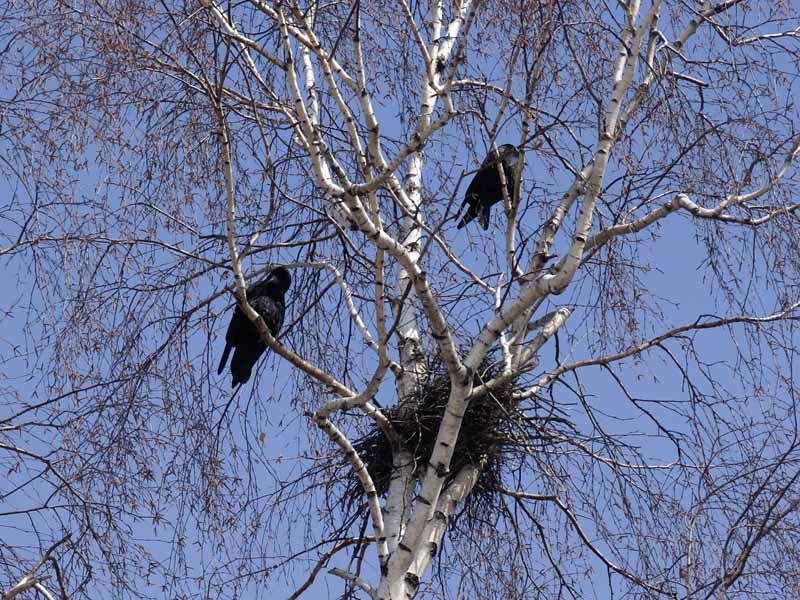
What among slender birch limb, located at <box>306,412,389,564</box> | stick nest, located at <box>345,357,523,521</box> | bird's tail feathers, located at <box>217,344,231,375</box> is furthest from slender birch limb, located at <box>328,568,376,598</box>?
bird's tail feathers, located at <box>217,344,231,375</box>

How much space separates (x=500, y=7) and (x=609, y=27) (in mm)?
500

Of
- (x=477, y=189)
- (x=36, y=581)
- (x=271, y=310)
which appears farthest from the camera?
(x=477, y=189)

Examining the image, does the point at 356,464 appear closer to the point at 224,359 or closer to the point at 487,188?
the point at 224,359

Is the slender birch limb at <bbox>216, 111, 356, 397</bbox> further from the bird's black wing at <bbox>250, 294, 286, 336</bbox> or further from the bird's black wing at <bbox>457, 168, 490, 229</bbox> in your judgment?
the bird's black wing at <bbox>457, 168, 490, 229</bbox>

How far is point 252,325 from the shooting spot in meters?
6.59

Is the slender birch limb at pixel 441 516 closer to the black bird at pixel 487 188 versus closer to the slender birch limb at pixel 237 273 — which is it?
the slender birch limb at pixel 237 273

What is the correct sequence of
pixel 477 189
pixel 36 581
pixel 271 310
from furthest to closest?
pixel 477 189 → pixel 271 310 → pixel 36 581

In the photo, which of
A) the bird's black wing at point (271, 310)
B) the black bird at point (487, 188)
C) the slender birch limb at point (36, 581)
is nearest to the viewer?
the slender birch limb at point (36, 581)

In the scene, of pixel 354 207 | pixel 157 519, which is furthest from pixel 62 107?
pixel 157 519

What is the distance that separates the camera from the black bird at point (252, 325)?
21.9 feet

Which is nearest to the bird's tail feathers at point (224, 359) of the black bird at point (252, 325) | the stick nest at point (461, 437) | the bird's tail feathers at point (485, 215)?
the black bird at point (252, 325)

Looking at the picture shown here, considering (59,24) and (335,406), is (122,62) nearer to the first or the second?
(59,24)

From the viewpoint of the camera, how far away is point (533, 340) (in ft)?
20.7

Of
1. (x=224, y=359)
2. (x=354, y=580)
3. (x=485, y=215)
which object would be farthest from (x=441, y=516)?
(x=485, y=215)
